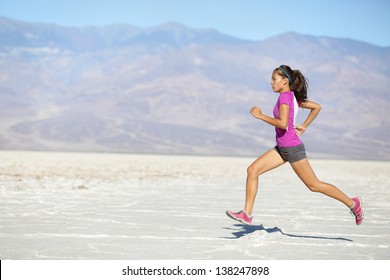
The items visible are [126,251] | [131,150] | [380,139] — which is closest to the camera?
[126,251]

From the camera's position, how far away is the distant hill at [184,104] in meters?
102

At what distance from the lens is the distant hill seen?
334ft

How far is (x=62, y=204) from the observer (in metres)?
9.41

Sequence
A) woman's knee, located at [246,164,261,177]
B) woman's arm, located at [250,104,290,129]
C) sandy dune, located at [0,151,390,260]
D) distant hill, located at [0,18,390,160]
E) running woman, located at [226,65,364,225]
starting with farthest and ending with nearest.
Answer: distant hill, located at [0,18,390,160] → woman's knee, located at [246,164,261,177] → running woman, located at [226,65,364,225] → woman's arm, located at [250,104,290,129] → sandy dune, located at [0,151,390,260]

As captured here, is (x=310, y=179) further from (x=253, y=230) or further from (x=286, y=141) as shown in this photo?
(x=253, y=230)

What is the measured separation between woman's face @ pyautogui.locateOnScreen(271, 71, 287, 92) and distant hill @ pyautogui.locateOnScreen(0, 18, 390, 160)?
91.9m

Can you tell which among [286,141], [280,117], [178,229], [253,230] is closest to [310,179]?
[286,141]

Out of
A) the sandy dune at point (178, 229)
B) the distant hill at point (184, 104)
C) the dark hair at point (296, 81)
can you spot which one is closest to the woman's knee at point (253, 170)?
the sandy dune at point (178, 229)

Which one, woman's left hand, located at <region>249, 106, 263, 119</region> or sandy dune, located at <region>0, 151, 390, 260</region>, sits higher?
woman's left hand, located at <region>249, 106, 263, 119</region>

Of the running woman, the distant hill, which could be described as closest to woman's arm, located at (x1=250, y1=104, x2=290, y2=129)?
the running woman

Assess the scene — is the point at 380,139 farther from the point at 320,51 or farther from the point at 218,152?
the point at 320,51

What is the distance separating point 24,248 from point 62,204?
4.05 metres

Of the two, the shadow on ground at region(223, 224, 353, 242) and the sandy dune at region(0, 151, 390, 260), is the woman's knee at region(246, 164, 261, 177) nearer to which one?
the sandy dune at region(0, 151, 390, 260)
